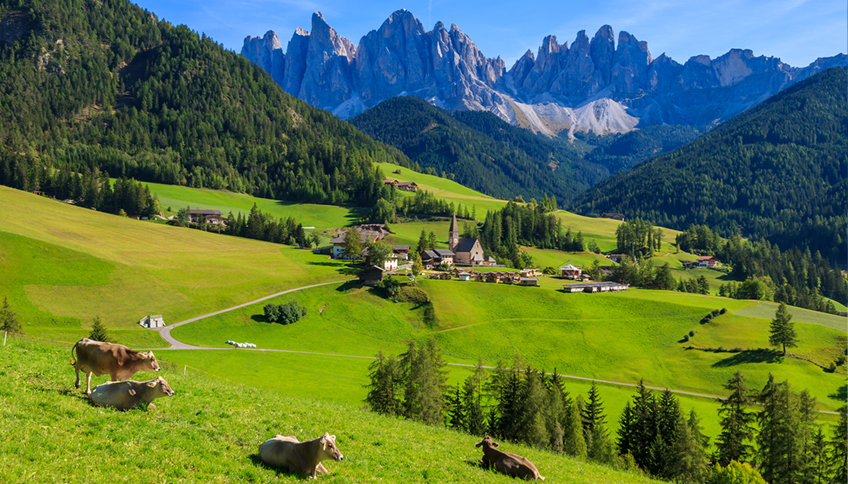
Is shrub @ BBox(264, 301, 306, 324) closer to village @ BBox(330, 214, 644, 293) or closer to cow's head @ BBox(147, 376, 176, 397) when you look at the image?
village @ BBox(330, 214, 644, 293)

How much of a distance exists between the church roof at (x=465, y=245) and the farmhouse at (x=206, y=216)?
86.7 m

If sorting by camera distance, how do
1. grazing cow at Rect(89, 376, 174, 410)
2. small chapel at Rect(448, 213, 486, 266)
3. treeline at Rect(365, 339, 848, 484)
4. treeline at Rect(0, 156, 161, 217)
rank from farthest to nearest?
small chapel at Rect(448, 213, 486, 266) < treeline at Rect(0, 156, 161, 217) < treeline at Rect(365, 339, 848, 484) < grazing cow at Rect(89, 376, 174, 410)

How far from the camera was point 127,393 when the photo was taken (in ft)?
53.5

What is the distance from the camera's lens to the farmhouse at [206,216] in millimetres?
165387

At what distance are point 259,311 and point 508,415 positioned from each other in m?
62.9

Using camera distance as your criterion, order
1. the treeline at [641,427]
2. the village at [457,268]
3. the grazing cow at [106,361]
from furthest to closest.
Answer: the village at [457,268] → the treeline at [641,427] → the grazing cow at [106,361]

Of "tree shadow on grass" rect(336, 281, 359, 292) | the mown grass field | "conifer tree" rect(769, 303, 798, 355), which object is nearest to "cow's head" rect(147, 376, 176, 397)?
the mown grass field

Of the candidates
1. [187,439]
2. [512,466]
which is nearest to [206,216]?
[187,439]

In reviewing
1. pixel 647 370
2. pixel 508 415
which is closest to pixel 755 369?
pixel 647 370

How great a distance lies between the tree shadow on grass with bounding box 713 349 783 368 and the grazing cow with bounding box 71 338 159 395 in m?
94.1

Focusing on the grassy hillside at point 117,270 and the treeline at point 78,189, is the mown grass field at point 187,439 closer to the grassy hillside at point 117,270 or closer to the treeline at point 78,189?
the grassy hillside at point 117,270

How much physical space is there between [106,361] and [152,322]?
72.4m

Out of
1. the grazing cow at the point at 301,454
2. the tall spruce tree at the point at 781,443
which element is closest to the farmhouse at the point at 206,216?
the tall spruce tree at the point at 781,443

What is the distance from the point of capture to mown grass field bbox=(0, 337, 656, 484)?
1223 centimetres
